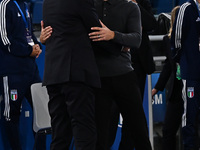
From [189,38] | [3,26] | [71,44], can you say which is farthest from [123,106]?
[3,26]

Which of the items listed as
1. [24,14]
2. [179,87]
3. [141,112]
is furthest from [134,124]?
[24,14]

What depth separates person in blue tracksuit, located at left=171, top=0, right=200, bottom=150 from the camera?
10.1ft

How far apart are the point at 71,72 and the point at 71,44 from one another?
154mm

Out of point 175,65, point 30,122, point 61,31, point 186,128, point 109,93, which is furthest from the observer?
point 30,122

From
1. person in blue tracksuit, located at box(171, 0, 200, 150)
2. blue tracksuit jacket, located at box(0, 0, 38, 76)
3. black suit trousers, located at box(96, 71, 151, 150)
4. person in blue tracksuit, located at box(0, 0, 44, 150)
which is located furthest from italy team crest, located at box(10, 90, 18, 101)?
person in blue tracksuit, located at box(171, 0, 200, 150)

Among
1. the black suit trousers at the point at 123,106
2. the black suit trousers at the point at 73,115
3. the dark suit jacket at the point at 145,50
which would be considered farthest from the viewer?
the dark suit jacket at the point at 145,50

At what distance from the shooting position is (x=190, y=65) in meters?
3.08

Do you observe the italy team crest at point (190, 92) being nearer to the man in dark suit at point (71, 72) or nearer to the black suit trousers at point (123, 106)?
the black suit trousers at point (123, 106)

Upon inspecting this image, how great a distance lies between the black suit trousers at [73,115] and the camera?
6.43 feet

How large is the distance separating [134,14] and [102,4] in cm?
22

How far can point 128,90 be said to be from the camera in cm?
233

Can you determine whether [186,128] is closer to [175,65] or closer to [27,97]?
[175,65]

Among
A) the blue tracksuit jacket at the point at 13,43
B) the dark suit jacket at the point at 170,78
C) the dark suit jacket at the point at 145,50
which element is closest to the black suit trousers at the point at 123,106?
the dark suit jacket at the point at 145,50

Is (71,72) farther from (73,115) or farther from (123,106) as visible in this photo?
(123,106)
